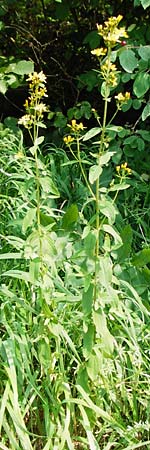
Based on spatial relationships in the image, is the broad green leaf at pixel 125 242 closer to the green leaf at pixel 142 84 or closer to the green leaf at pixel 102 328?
the green leaf at pixel 102 328

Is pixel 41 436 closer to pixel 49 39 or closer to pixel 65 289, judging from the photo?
pixel 65 289

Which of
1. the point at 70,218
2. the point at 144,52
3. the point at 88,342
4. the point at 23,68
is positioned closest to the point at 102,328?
the point at 88,342

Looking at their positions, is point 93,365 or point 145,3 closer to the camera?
point 93,365

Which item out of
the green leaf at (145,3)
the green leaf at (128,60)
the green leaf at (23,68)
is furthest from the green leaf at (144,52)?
the green leaf at (23,68)

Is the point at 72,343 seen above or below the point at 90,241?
below

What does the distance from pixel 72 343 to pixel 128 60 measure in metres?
1.27

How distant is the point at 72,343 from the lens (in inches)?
78.0

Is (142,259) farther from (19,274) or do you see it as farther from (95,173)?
(95,173)

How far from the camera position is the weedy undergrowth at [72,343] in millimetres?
1820

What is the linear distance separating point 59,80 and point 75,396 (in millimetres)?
2431

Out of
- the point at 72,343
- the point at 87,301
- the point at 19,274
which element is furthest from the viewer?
the point at 19,274

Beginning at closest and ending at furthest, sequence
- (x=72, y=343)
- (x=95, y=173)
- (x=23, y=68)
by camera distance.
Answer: (x=95, y=173) < (x=72, y=343) < (x=23, y=68)

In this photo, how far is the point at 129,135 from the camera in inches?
131

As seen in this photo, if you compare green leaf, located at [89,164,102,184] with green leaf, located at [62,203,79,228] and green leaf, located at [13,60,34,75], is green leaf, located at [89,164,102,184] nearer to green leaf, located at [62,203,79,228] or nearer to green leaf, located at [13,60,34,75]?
green leaf, located at [62,203,79,228]
